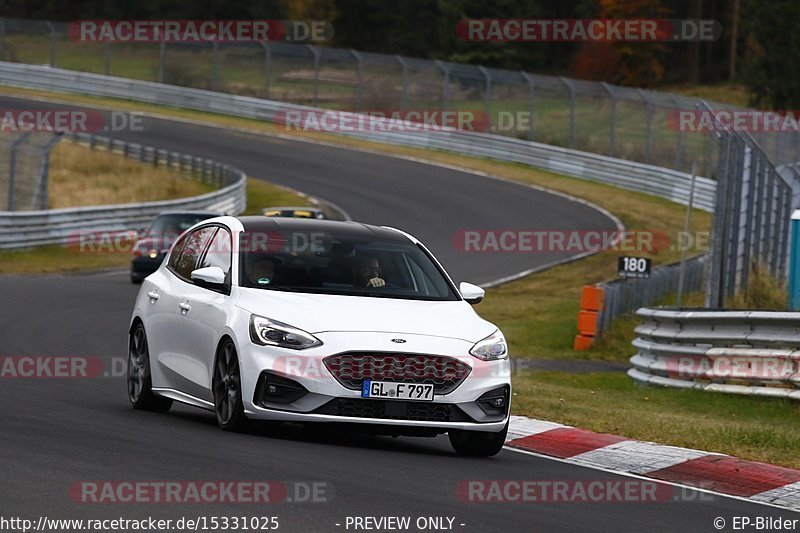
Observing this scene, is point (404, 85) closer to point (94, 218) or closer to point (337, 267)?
point (94, 218)

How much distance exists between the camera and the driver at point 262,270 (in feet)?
34.9

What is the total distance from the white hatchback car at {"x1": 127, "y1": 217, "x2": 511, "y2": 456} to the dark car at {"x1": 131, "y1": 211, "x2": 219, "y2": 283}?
54.2ft

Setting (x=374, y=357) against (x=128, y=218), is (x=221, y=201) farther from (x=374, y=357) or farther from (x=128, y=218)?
(x=374, y=357)

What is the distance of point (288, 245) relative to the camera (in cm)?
1096

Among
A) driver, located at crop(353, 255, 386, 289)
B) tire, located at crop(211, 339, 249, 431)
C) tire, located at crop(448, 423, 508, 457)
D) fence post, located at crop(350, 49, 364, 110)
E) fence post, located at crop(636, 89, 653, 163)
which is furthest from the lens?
fence post, located at crop(350, 49, 364, 110)

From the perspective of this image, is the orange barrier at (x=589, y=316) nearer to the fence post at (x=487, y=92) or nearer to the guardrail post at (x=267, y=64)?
the fence post at (x=487, y=92)

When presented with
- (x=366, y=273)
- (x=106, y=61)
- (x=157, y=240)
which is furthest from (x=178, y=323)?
(x=106, y=61)

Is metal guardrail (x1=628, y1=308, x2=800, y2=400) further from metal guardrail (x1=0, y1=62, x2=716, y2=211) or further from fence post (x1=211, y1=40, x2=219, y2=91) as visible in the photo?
fence post (x1=211, y1=40, x2=219, y2=91)

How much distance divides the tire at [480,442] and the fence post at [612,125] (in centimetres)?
3907

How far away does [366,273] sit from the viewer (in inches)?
426

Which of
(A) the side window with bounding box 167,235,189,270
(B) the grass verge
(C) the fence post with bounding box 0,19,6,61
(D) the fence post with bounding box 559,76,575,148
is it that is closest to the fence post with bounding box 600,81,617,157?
(D) the fence post with bounding box 559,76,575,148

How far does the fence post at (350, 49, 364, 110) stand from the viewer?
188 feet

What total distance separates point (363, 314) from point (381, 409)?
0.65 m

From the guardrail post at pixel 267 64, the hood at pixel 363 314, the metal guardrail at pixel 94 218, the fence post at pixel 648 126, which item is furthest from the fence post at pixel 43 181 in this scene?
the hood at pixel 363 314
